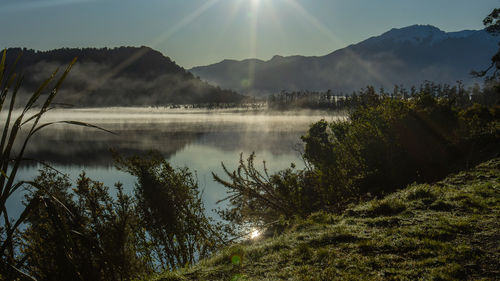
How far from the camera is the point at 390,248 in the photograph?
736 centimetres

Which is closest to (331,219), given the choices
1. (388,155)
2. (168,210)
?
(388,155)

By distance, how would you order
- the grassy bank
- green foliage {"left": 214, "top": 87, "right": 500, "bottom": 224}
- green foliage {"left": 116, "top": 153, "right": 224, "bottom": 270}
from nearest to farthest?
the grassy bank → green foliage {"left": 214, "top": 87, "right": 500, "bottom": 224} → green foliage {"left": 116, "top": 153, "right": 224, "bottom": 270}

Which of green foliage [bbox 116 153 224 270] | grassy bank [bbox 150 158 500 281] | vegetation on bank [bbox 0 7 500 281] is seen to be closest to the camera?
vegetation on bank [bbox 0 7 500 281]

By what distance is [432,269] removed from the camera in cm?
604

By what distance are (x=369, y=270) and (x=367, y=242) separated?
1368mm

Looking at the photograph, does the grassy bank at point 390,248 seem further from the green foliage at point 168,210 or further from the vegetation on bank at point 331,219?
the green foliage at point 168,210

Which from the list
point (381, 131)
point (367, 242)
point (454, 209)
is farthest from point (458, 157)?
point (367, 242)

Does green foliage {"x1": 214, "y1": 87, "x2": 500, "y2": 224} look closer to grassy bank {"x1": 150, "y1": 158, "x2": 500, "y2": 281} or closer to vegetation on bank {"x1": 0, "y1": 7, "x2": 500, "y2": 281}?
vegetation on bank {"x1": 0, "y1": 7, "x2": 500, "y2": 281}

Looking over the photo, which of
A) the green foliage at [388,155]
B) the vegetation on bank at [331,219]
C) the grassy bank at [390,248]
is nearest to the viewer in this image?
the vegetation on bank at [331,219]

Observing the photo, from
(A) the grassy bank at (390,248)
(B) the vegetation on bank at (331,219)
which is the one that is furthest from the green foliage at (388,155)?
(A) the grassy bank at (390,248)

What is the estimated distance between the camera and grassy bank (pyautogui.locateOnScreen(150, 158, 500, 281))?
6.23 metres

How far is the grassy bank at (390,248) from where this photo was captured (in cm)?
623

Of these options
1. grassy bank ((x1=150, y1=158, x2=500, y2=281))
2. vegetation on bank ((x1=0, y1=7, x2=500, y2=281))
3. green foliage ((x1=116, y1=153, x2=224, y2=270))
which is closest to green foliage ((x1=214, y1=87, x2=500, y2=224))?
vegetation on bank ((x1=0, y1=7, x2=500, y2=281))

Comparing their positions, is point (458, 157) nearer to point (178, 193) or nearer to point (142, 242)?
point (178, 193)
